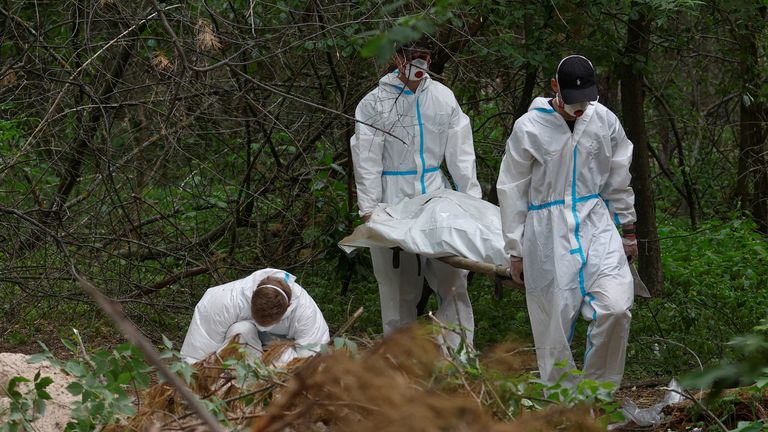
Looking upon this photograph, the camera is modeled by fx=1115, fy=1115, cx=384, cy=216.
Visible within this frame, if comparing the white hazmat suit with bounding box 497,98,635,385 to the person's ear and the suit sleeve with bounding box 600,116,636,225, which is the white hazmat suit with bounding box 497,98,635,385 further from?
the person's ear

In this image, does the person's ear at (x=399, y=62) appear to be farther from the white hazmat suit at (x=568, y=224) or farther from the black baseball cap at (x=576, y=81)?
the black baseball cap at (x=576, y=81)

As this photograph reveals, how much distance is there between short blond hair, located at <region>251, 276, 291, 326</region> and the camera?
229 inches

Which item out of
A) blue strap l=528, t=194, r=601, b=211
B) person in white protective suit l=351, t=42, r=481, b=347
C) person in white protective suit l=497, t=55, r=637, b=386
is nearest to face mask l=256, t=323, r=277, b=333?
person in white protective suit l=351, t=42, r=481, b=347

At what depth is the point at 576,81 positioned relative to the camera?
5516mm

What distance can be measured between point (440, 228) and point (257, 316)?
1141 millimetres

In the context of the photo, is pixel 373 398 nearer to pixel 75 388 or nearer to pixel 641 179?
pixel 75 388

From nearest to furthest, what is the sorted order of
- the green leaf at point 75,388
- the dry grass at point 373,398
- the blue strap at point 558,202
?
the dry grass at point 373,398
the green leaf at point 75,388
the blue strap at point 558,202

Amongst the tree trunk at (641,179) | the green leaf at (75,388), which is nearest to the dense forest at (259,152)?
the tree trunk at (641,179)

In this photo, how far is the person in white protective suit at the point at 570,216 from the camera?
18.2 ft

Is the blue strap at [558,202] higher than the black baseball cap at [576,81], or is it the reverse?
the black baseball cap at [576,81]

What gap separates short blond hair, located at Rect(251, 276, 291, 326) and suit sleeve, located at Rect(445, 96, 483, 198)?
154 centimetres

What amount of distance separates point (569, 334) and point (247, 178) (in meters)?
3.72

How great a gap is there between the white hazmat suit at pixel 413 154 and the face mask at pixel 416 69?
0.21 ft

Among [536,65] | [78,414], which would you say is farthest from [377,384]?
[536,65]
